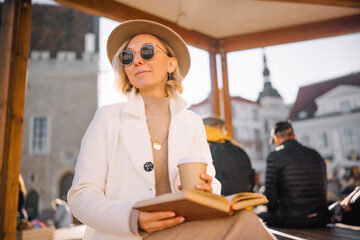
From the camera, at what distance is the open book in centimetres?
89

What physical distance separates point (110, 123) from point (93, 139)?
0.44 ft

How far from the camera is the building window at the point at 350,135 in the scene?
26559 millimetres

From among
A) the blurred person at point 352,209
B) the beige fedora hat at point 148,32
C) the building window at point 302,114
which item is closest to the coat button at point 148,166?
the beige fedora hat at point 148,32

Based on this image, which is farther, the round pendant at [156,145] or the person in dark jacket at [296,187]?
the person in dark jacket at [296,187]

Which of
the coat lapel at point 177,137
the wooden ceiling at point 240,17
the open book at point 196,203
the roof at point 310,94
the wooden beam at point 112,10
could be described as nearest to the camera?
the open book at point 196,203

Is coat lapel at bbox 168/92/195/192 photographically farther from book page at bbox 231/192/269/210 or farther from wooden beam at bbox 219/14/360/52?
wooden beam at bbox 219/14/360/52

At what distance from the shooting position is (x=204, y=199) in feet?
3.02

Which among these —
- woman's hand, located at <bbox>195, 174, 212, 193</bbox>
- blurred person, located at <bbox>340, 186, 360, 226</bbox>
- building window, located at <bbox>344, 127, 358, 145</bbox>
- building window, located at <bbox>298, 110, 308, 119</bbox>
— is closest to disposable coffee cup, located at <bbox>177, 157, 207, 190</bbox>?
woman's hand, located at <bbox>195, 174, 212, 193</bbox>

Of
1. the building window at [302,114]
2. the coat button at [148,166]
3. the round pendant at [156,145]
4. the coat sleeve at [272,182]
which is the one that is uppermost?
the building window at [302,114]

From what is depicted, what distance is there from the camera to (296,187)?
342cm

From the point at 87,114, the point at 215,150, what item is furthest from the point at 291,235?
the point at 87,114

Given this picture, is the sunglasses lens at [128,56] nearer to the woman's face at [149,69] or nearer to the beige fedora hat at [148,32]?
the woman's face at [149,69]

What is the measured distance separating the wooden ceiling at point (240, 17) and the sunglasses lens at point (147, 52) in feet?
8.09

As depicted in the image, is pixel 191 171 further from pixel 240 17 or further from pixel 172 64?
pixel 240 17
